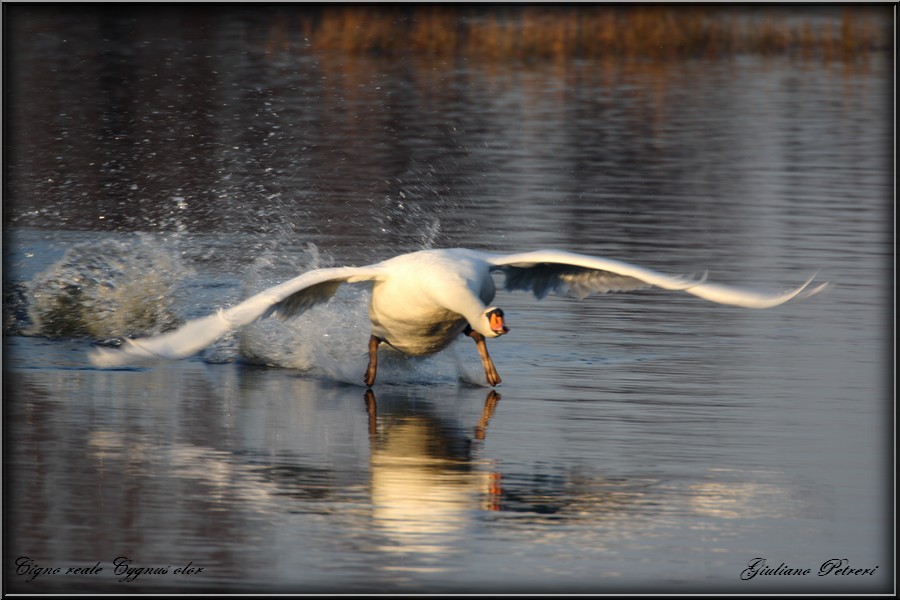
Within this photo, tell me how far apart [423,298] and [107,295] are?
3672mm

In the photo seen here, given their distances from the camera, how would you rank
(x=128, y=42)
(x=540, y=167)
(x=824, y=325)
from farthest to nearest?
(x=128, y=42)
(x=540, y=167)
(x=824, y=325)

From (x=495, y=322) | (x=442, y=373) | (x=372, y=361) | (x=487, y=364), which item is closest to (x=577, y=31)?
(x=442, y=373)

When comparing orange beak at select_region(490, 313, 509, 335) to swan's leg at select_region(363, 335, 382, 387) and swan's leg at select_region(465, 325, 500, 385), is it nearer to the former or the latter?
swan's leg at select_region(465, 325, 500, 385)

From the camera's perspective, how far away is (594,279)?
12.2m

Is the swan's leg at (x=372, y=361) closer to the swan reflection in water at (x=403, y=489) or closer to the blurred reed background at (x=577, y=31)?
the swan reflection in water at (x=403, y=489)

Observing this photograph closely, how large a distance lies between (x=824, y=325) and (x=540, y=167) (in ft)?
31.1

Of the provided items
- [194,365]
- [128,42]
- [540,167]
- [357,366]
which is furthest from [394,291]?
[128,42]

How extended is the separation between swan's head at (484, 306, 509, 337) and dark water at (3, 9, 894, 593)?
56 centimetres

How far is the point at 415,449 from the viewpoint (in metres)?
9.83

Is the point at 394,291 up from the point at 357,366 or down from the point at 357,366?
up

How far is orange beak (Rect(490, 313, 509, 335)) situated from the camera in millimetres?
10688

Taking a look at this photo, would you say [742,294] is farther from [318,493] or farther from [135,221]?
[135,221]

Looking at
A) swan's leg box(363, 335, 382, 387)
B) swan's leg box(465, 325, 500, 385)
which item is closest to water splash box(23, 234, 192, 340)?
swan's leg box(363, 335, 382, 387)

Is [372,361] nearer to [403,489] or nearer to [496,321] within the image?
[496,321]
